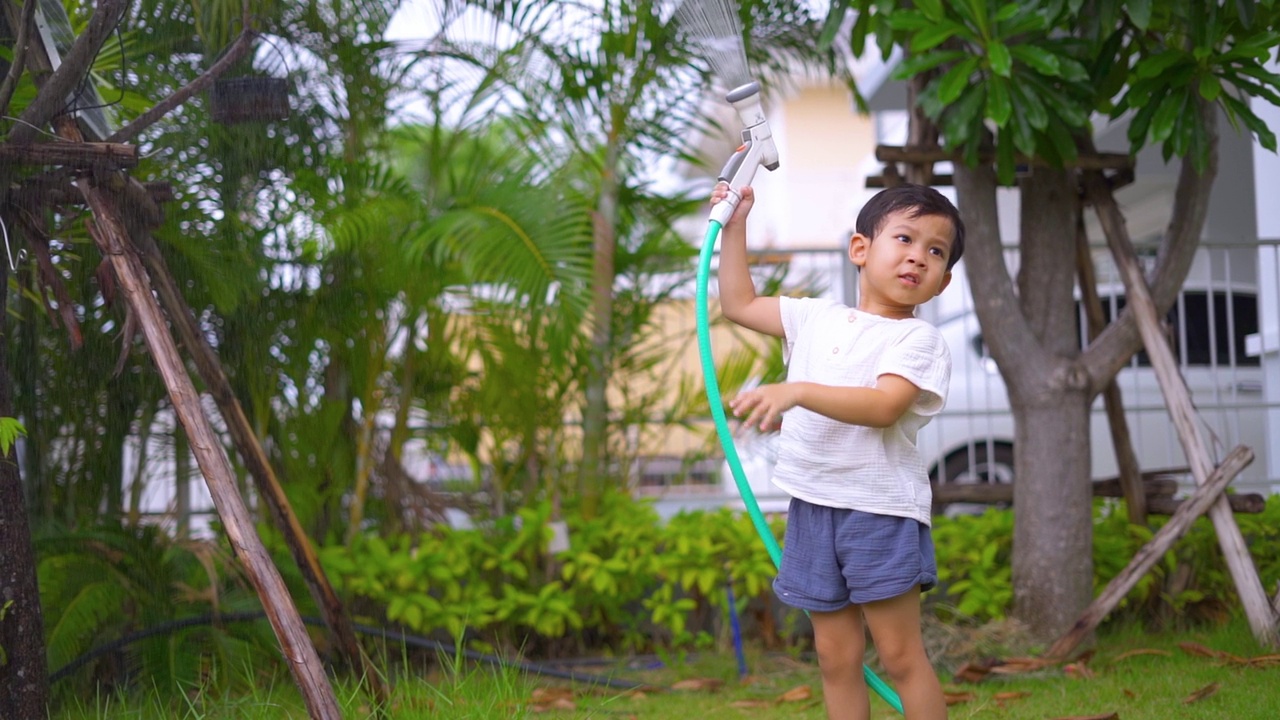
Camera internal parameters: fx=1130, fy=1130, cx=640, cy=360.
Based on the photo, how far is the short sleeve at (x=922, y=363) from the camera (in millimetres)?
2016

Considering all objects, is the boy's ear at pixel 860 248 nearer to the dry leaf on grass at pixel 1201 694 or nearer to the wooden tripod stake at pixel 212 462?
the wooden tripod stake at pixel 212 462

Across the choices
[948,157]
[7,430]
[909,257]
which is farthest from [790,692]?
[7,430]

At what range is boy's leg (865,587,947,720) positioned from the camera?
212 cm

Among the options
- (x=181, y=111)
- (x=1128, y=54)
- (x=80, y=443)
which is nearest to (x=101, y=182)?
(x=181, y=111)

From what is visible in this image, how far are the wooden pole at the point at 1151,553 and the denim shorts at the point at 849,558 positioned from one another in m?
1.45

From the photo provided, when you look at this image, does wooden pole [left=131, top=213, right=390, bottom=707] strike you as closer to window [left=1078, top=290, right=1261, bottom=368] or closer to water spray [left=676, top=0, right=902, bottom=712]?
water spray [left=676, top=0, right=902, bottom=712]

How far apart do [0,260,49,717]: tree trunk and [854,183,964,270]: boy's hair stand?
6.05 ft

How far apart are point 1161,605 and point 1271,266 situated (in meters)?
1.99

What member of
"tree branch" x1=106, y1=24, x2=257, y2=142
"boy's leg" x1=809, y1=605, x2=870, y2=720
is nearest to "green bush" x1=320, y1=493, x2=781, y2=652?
"boy's leg" x1=809, y1=605, x2=870, y2=720

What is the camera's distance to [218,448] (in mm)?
2371

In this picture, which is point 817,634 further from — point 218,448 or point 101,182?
point 101,182

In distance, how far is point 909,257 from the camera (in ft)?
6.85

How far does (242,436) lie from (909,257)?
170cm

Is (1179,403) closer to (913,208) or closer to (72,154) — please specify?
(913,208)
